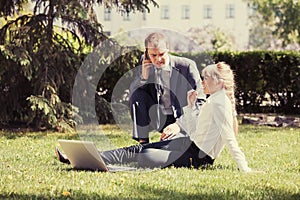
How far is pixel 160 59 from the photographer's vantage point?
723cm

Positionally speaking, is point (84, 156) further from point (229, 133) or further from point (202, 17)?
point (202, 17)

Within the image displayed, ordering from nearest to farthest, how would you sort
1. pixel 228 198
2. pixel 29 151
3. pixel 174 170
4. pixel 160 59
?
pixel 228 198 → pixel 174 170 → pixel 160 59 → pixel 29 151

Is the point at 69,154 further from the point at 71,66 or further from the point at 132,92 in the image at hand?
the point at 71,66

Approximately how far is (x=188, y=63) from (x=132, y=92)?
77 centimetres

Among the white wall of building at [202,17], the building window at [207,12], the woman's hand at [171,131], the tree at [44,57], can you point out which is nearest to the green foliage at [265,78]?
the tree at [44,57]

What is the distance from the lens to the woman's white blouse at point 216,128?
6129 millimetres

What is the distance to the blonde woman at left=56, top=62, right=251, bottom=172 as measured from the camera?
6262mm

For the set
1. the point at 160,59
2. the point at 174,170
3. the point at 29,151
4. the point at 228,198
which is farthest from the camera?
the point at 29,151

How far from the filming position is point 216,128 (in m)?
6.35

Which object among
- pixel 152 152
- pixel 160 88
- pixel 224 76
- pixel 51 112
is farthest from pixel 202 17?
pixel 152 152

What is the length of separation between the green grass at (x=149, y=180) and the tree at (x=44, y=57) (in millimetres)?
2165

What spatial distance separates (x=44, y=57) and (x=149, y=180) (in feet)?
16.6

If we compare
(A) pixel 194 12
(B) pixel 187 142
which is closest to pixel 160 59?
(B) pixel 187 142

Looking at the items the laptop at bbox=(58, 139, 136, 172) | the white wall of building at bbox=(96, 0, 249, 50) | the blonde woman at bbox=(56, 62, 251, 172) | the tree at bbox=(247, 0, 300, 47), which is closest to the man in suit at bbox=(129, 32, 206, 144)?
the blonde woman at bbox=(56, 62, 251, 172)
